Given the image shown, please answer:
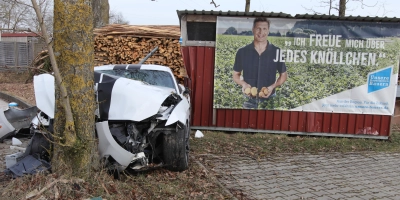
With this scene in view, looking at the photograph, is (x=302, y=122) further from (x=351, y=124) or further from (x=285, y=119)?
(x=351, y=124)

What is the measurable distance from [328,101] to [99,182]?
6598mm

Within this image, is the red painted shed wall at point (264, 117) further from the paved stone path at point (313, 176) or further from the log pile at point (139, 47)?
the paved stone path at point (313, 176)

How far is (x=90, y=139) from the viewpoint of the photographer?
4156 millimetres

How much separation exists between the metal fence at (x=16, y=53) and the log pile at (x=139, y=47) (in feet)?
38.2

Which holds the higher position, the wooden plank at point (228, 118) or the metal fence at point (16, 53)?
the metal fence at point (16, 53)

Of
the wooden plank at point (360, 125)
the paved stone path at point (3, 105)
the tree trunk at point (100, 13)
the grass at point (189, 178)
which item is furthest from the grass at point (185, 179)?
the tree trunk at point (100, 13)

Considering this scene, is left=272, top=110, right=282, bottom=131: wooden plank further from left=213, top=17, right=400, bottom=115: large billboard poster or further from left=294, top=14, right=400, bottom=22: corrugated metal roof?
left=294, top=14, right=400, bottom=22: corrugated metal roof

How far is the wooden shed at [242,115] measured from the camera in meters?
8.98

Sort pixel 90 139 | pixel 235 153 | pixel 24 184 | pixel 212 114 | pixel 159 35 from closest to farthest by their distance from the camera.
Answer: pixel 24 184 < pixel 90 139 < pixel 235 153 < pixel 212 114 < pixel 159 35

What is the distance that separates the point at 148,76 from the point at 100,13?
8.57 meters

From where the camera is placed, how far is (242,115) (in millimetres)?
9109

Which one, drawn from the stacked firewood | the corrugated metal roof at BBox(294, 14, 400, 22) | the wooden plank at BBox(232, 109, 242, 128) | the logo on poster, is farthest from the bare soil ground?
the logo on poster

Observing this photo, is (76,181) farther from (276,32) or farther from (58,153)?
(276,32)

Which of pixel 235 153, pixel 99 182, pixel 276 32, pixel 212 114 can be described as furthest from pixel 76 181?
pixel 276 32
